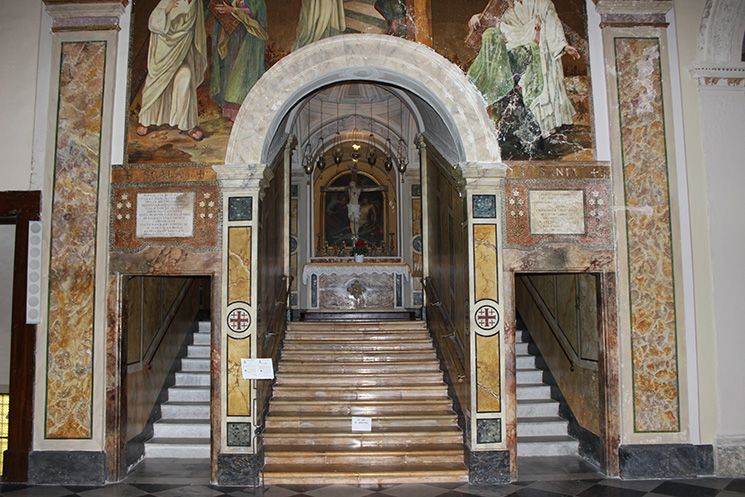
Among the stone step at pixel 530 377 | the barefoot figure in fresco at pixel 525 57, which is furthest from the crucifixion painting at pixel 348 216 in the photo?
the barefoot figure in fresco at pixel 525 57

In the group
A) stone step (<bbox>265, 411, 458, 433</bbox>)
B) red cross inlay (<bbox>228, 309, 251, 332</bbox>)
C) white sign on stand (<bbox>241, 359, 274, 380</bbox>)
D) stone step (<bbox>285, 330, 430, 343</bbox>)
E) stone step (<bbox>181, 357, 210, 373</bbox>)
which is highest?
red cross inlay (<bbox>228, 309, 251, 332</bbox>)

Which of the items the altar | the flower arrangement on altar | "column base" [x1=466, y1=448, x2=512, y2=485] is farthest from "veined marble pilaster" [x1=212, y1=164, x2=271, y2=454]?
the flower arrangement on altar

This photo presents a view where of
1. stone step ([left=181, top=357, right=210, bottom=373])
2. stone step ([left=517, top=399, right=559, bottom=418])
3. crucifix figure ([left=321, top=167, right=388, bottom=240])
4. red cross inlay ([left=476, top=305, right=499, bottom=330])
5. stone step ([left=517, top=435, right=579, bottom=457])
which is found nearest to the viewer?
red cross inlay ([left=476, top=305, right=499, bottom=330])

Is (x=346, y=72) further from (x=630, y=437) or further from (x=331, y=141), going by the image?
(x=331, y=141)

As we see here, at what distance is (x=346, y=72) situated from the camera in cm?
693

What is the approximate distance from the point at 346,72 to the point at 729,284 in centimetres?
463

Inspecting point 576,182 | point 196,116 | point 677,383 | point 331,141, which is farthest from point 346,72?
point 331,141

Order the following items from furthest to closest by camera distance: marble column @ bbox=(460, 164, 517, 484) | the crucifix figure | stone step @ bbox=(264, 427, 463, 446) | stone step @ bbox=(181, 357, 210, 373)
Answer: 1. the crucifix figure
2. stone step @ bbox=(181, 357, 210, 373)
3. stone step @ bbox=(264, 427, 463, 446)
4. marble column @ bbox=(460, 164, 517, 484)

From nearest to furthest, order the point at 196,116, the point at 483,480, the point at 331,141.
→ the point at 483,480 < the point at 196,116 < the point at 331,141

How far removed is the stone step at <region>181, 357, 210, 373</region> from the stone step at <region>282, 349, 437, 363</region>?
1.26 metres

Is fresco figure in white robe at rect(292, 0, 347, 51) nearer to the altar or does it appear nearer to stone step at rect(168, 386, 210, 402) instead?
stone step at rect(168, 386, 210, 402)

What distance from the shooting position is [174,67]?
6895 mm

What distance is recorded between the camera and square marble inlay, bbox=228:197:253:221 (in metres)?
6.63

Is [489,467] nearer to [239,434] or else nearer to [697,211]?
[239,434]
